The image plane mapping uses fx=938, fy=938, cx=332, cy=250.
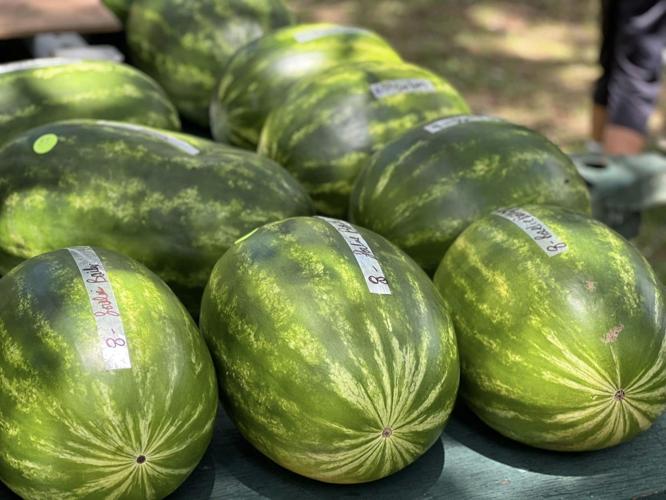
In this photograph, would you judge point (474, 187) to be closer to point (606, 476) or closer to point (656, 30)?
point (606, 476)

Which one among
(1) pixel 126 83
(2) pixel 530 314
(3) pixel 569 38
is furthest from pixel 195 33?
(3) pixel 569 38

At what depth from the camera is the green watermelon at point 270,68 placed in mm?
2857

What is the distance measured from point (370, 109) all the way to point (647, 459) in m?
1.14

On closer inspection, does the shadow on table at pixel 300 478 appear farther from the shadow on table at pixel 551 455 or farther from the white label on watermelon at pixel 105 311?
the white label on watermelon at pixel 105 311

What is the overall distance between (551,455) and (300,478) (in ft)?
1.57

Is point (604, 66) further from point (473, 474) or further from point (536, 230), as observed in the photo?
point (473, 474)

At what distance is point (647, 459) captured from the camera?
5.79 feet

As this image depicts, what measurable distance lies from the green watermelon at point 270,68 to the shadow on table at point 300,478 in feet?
4.35

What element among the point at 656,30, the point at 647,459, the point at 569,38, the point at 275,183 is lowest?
the point at 569,38

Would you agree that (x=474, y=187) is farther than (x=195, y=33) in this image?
No

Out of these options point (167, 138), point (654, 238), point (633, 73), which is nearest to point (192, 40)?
point (167, 138)

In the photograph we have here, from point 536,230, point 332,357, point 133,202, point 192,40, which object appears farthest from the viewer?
point 192,40

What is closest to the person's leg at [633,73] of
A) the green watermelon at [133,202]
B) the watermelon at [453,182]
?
the watermelon at [453,182]

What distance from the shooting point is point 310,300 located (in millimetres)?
1625
